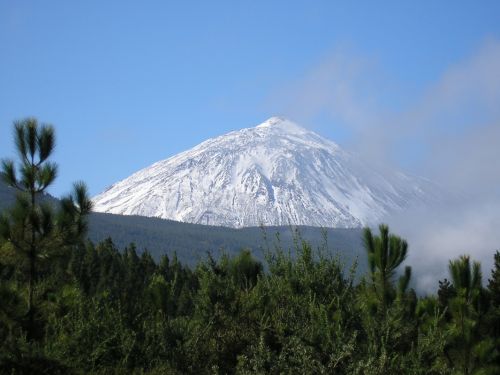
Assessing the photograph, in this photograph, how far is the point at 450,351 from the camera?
22625mm

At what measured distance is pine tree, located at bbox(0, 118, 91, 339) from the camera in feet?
53.1

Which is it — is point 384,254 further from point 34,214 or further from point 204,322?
point 34,214

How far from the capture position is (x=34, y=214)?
16203mm

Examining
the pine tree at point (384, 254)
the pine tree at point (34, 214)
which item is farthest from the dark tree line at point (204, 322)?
the pine tree at point (384, 254)

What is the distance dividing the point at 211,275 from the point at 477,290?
10.2 metres

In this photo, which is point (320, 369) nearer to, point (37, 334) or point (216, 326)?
point (216, 326)

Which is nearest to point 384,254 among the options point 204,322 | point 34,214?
point 204,322

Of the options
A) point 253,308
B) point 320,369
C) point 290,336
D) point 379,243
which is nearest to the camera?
point 320,369

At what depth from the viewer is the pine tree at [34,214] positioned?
637 inches

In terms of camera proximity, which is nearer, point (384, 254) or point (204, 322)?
point (204, 322)

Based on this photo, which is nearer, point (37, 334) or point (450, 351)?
point (37, 334)

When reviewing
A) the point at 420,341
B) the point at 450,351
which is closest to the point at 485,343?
the point at 450,351

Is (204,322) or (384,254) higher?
(384,254)

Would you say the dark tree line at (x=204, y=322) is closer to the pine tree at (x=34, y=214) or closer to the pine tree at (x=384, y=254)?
the pine tree at (x=34, y=214)
